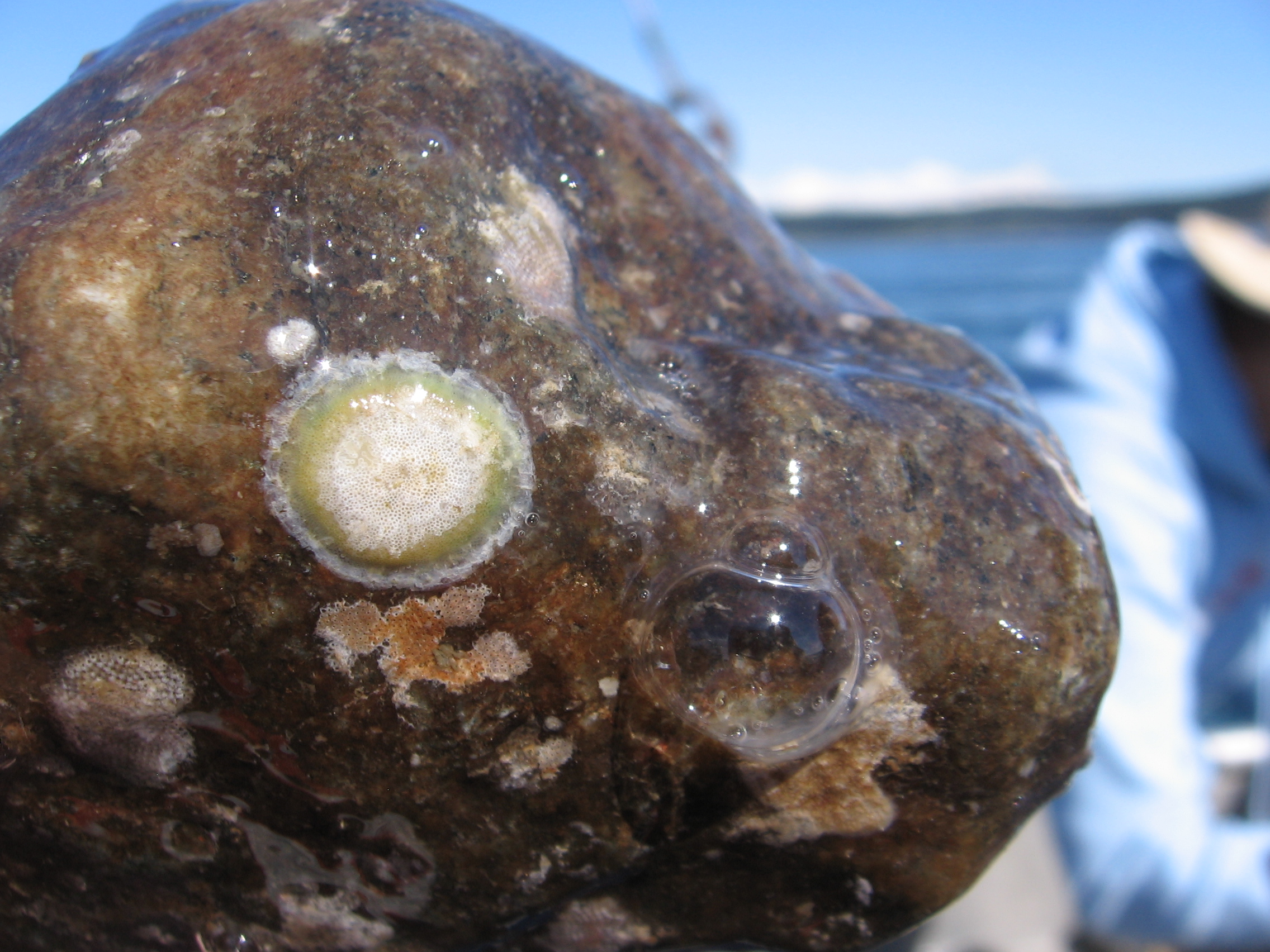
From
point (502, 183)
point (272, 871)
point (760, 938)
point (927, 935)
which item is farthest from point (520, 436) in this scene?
point (927, 935)

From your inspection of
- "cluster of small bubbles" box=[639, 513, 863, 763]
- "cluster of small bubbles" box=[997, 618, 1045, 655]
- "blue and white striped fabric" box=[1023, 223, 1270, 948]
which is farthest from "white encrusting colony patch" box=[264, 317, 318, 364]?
"blue and white striped fabric" box=[1023, 223, 1270, 948]

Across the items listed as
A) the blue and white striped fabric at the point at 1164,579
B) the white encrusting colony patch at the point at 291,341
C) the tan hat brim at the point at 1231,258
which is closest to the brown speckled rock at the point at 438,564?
the white encrusting colony patch at the point at 291,341

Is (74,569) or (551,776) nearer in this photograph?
(74,569)

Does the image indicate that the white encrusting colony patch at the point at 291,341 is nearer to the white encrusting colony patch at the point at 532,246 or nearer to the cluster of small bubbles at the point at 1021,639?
the white encrusting colony patch at the point at 532,246

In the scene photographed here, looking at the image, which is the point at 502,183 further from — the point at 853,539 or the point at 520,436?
the point at 853,539

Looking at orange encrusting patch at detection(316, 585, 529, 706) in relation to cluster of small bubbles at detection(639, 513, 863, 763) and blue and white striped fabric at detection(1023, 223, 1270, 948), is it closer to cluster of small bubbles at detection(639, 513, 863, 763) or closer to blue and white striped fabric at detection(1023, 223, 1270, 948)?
cluster of small bubbles at detection(639, 513, 863, 763)

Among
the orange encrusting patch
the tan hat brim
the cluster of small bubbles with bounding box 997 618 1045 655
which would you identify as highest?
the orange encrusting patch
